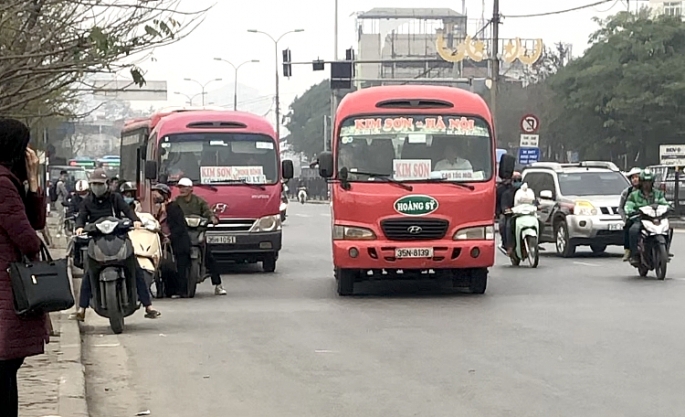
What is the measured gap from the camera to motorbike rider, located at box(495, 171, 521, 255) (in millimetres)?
22297

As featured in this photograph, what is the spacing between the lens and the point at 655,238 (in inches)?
711

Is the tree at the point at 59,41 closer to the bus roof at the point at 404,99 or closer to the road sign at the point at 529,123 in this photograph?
the bus roof at the point at 404,99

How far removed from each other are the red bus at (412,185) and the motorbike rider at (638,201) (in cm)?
301

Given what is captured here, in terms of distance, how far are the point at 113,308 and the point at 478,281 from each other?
5673 millimetres

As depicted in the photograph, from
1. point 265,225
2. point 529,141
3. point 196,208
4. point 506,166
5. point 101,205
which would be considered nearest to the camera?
point 101,205

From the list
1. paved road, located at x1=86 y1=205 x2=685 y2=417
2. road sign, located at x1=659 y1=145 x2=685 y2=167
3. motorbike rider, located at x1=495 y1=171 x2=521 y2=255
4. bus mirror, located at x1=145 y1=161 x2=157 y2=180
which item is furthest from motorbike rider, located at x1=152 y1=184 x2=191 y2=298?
road sign, located at x1=659 y1=145 x2=685 y2=167

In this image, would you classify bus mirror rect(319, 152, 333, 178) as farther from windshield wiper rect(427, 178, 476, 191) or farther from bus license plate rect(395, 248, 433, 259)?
bus license plate rect(395, 248, 433, 259)

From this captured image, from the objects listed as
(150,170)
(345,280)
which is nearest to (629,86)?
(150,170)

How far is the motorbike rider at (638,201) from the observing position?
60.2 feet

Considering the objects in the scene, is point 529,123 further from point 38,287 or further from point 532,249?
point 38,287

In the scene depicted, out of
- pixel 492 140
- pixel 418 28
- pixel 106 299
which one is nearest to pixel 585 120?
pixel 492 140

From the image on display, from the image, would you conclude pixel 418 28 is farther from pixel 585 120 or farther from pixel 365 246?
pixel 365 246

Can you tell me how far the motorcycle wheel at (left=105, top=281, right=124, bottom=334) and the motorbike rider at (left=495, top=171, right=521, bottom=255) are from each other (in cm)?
1063

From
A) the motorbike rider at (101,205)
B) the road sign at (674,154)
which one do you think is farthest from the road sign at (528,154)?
the motorbike rider at (101,205)
